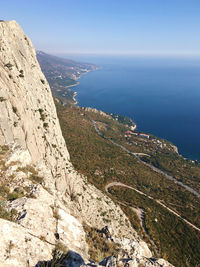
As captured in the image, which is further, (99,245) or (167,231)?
(167,231)

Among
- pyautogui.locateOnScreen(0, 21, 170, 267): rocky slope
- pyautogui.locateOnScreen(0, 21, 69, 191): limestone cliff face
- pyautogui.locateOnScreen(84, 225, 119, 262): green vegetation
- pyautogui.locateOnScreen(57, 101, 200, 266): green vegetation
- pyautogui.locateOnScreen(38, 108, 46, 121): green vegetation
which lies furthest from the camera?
pyautogui.locateOnScreen(57, 101, 200, 266): green vegetation

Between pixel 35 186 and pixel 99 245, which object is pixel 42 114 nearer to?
pixel 35 186

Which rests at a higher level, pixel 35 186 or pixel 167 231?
pixel 35 186

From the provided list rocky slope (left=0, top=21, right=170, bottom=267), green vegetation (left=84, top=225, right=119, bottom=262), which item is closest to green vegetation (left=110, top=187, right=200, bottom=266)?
rocky slope (left=0, top=21, right=170, bottom=267)

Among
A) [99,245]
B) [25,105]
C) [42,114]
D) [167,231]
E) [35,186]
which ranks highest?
[25,105]

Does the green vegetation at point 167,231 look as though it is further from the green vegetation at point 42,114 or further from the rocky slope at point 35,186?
the green vegetation at point 42,114

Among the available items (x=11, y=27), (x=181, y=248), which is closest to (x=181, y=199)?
(x=181, y=248)

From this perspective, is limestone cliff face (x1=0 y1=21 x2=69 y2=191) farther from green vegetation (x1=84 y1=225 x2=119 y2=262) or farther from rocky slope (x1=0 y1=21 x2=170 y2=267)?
green vegetation (x1=84 y1=225 x2=119 y2=262)

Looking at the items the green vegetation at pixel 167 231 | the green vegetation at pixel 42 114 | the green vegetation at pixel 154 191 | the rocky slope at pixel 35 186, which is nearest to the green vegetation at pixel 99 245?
the rocky slope at pixel 35 186

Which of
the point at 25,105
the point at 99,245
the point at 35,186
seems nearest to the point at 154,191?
the point at 99,245
